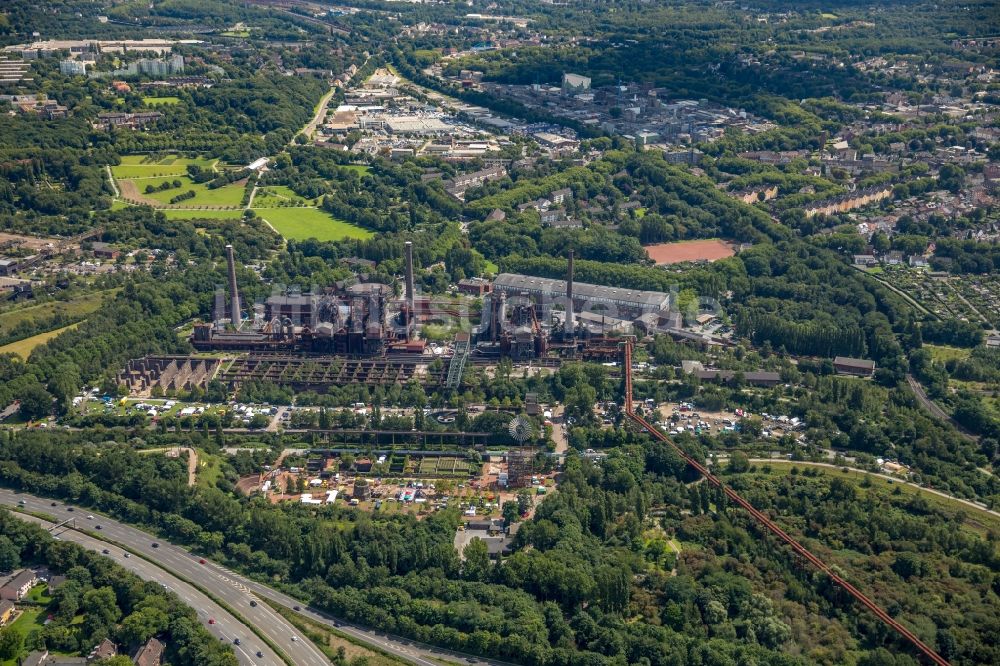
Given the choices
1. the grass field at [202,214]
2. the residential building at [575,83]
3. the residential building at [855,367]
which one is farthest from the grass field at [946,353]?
the residential building at [575,83]

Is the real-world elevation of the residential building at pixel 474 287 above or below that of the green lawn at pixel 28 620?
above

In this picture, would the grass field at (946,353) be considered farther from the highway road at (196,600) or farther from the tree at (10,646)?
the tree at (10,646)

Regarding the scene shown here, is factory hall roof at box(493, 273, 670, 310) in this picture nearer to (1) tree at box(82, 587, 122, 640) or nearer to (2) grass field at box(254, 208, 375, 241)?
(2) grass field at box(254, 208, 375, 241)

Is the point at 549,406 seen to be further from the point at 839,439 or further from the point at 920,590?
the point at 920,590

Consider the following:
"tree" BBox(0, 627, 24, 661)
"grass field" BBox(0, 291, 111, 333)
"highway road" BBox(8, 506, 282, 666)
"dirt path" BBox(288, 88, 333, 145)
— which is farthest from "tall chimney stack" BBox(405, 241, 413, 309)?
"dirt path" BBox(288, 88, 333, 145)

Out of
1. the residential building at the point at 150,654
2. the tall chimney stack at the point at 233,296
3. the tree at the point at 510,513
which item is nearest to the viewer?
the residential building at the point at 150,654

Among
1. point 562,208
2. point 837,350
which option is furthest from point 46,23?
point 837,350
